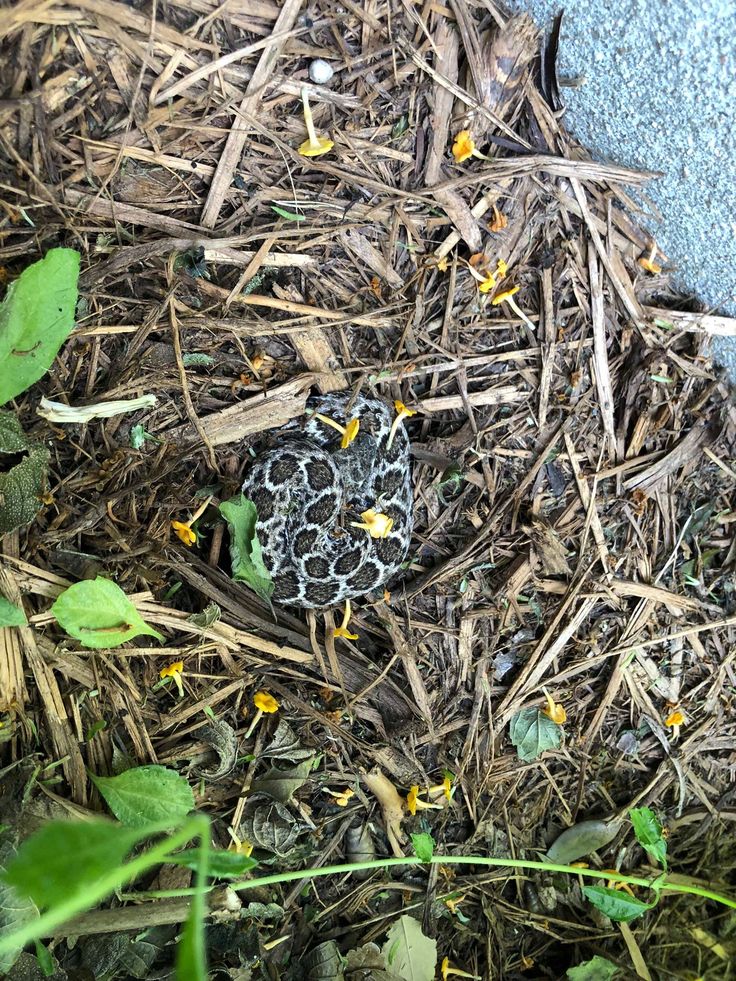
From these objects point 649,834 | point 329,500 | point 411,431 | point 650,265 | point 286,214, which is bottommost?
point 649,834

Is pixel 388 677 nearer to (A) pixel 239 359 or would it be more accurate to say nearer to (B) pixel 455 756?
(B) pixel 455 756

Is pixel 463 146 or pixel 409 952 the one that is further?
pixel 409 952

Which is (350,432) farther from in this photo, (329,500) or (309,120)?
(309,120)

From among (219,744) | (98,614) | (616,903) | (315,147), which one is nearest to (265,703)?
(219,744)

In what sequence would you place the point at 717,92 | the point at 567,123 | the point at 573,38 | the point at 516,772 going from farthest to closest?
the point at 516,772 < the point at 567,123 < the point at 573,38 < the point at 717,92

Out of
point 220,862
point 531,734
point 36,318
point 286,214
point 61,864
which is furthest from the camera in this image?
point 531,734

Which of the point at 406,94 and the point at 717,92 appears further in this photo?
the point at 406,94

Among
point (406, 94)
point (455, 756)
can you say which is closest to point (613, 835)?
point (455, 756)
